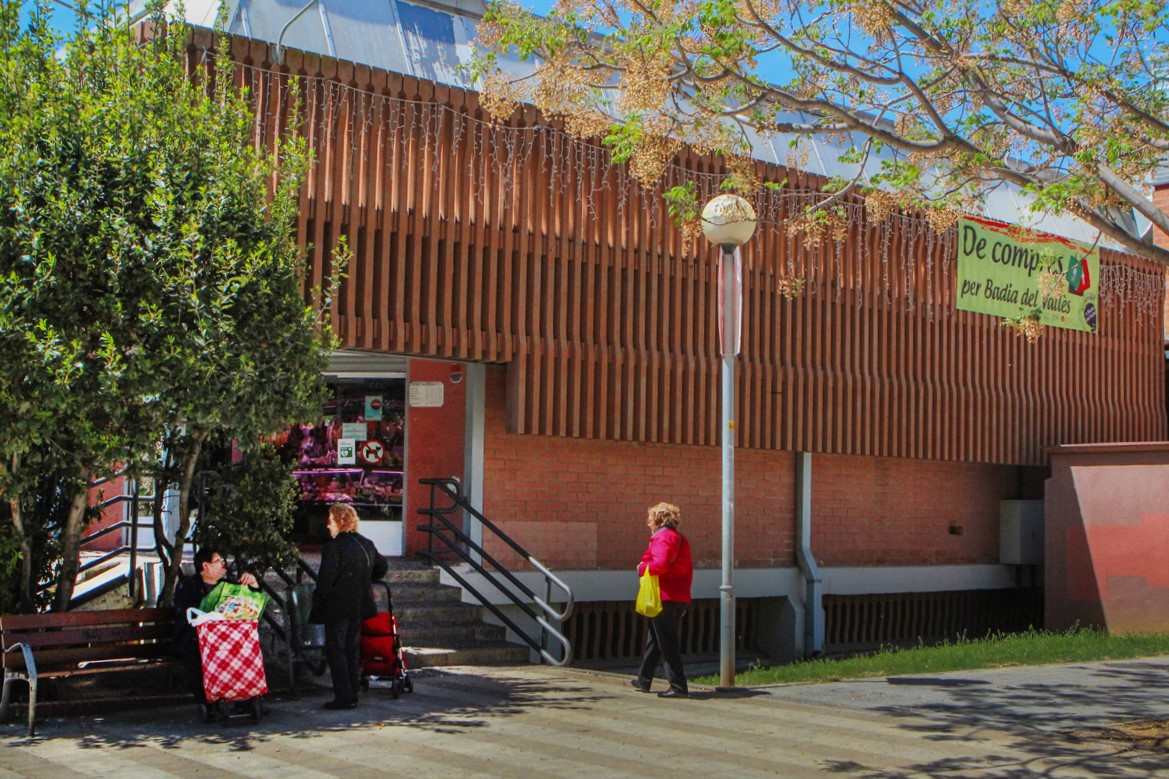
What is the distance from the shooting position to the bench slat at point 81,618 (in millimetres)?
9102

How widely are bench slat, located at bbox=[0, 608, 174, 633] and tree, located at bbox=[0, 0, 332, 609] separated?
2.27 feet

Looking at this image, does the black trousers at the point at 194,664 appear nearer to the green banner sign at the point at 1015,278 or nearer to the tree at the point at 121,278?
the tree at the point at 121,278

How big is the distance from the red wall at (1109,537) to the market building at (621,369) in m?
1.32

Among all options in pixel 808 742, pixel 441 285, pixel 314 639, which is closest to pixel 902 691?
pixel 808 742

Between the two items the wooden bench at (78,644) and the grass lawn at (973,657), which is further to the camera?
the grass lawn at (973,657)

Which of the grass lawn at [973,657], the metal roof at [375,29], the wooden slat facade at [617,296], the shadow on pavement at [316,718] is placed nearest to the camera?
the shadow on pavement at [316,718]

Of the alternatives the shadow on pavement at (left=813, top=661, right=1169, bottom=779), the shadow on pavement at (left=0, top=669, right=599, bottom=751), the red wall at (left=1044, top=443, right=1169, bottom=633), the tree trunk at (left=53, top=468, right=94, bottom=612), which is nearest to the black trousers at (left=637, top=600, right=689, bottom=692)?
the shadow on pavement at (left=0, top=669, right=599, bottom=751)

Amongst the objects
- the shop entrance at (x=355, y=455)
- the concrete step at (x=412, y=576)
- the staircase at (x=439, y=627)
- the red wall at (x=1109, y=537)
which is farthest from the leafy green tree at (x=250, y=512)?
the red wall at (x=1109, y=537)

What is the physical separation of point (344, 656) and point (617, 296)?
6674mm

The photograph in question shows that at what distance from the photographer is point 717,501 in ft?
55.5

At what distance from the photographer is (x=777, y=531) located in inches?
695

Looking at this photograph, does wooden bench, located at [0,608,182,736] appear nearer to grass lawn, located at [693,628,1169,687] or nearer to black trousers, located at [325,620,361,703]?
black trousers, located at [325,620,361,703]

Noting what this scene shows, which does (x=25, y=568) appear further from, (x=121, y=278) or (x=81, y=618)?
(x=121, y=278)

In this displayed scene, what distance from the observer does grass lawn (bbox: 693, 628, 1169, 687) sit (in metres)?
12.2
